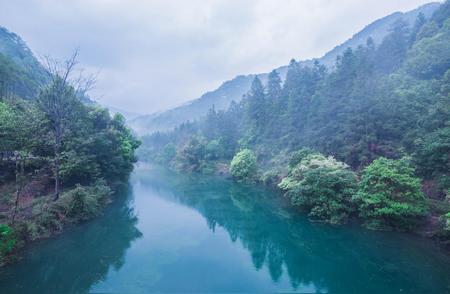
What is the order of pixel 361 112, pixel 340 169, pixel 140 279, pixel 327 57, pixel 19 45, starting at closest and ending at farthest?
pixel 140 279
pixel 340 169
pixel 361 112
pixel 19 45
pixel 327 57

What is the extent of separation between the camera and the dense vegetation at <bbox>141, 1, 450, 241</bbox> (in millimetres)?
15750

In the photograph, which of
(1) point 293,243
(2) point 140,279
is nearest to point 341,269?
(1) point 293,243

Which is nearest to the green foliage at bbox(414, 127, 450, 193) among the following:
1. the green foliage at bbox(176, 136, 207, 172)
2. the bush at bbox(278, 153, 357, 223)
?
the bush at bbox(278, 153, 357, 223)

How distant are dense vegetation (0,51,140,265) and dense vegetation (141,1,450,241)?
1638 cm

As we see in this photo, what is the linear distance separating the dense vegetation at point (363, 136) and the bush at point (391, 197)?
6cm

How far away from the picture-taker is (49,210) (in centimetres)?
1505

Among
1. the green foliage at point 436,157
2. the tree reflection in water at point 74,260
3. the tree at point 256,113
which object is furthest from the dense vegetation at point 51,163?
the tree at point 256,113

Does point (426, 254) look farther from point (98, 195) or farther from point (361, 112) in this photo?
point (98, 195)

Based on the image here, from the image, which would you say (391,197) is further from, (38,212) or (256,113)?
(256,113)

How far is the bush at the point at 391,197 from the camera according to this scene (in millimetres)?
14445

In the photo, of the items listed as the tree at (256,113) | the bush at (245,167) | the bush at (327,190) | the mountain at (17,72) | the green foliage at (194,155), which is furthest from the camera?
the green foliage at (194,155)

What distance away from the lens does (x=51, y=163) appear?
62.1 feet

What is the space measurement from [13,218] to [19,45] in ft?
236

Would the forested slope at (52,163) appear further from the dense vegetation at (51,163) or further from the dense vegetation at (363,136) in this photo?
the dense vegetation at (363,136)
